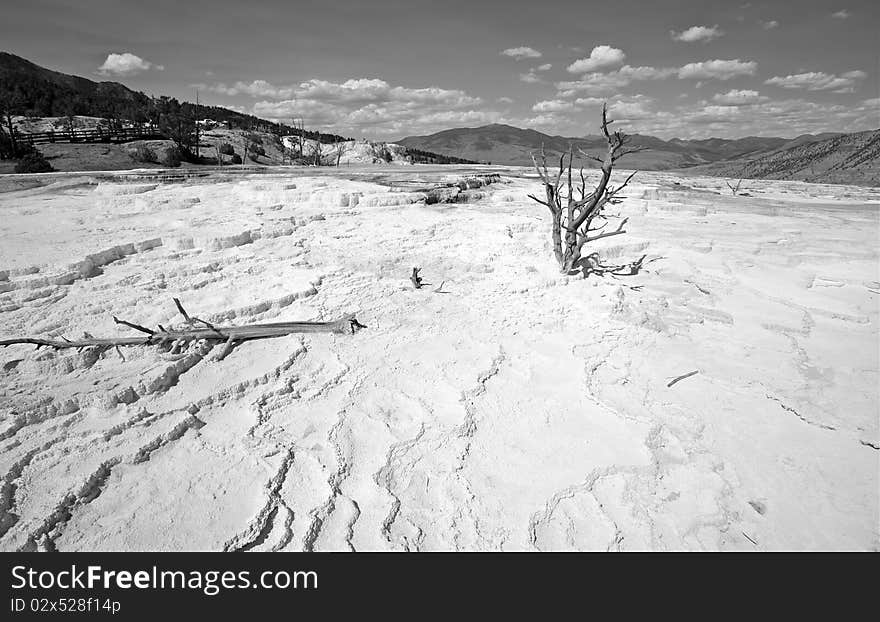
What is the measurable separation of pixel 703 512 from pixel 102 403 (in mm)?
4665

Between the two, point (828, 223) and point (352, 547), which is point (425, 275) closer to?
point (352, 547)

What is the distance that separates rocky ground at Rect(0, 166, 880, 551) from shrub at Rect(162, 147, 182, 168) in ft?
78.9

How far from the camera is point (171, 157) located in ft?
93.7

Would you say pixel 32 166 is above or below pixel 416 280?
above

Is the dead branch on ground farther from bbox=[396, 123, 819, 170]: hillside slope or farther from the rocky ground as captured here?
bbox=[396, 123, 819, 170]: hillside slope

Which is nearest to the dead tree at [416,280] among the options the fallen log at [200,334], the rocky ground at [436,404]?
the rocky ground at [436,404]

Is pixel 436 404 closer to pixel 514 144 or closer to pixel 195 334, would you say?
pixel 195 334

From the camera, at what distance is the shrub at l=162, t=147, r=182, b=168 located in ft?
92.7

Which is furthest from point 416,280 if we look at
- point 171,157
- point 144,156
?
point 171,157

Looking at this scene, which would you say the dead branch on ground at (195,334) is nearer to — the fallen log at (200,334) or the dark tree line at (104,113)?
the fallen log at (200,334)

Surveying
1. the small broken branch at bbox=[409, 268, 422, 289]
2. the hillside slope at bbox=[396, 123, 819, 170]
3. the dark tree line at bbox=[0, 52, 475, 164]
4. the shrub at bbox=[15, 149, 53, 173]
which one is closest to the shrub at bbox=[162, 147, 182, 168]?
the dark tree line at bbox=[0, 52, 475, 164]

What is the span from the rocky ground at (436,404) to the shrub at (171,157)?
947 inches

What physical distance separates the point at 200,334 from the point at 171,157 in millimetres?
29946
